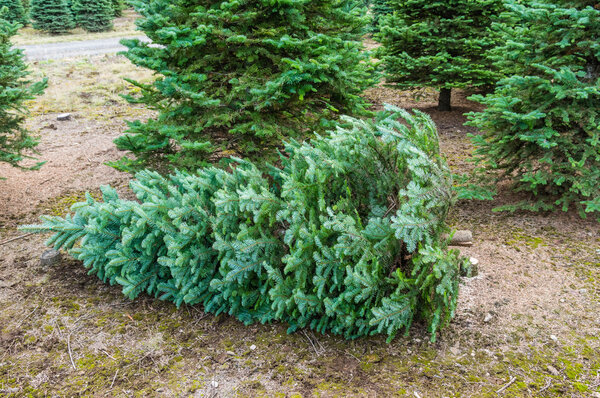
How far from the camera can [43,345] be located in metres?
2.91

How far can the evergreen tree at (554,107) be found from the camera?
12.4 feet

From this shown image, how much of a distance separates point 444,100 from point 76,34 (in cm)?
2274

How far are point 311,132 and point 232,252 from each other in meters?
1.97

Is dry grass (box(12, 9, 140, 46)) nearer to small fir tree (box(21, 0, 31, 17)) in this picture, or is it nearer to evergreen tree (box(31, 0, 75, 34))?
evergreen tree (box(31, 0, 75, 34))

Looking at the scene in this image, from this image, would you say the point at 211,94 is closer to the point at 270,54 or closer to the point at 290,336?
the point at 270,54

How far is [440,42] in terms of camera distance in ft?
22.1

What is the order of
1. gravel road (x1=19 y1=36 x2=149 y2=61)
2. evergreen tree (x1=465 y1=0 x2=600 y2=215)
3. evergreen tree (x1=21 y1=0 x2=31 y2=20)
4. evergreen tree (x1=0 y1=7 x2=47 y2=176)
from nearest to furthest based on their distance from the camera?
evergreen tree (x1=465 y1=0 x2=600 y2=215), evergreen tree (x1=0 y1=7 x2=47 y2=176), gravel road (x1=19 y1=36 x2=149 y2=61), evergreen tree (x1=21 y1=0 x2=31 y2=20)

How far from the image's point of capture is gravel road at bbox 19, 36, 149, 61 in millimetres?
14078

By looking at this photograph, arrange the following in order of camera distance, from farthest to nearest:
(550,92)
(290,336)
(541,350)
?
(550,92) < (290,336) < (541,350)

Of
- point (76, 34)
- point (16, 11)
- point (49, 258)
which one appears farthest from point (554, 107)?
point (16, 11)

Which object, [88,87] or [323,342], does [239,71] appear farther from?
[88,87]

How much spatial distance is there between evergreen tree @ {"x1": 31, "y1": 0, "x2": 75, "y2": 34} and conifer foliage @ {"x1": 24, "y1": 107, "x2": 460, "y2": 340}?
80.9 feet

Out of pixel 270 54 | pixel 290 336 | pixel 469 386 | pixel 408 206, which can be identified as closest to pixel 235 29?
pixel 270 54

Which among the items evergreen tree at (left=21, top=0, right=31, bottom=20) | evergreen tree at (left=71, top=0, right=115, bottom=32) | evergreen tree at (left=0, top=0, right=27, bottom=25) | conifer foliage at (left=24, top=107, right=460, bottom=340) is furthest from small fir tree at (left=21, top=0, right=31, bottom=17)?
conifer foliage at (left=24, top=107, right=460, bottom=340)
